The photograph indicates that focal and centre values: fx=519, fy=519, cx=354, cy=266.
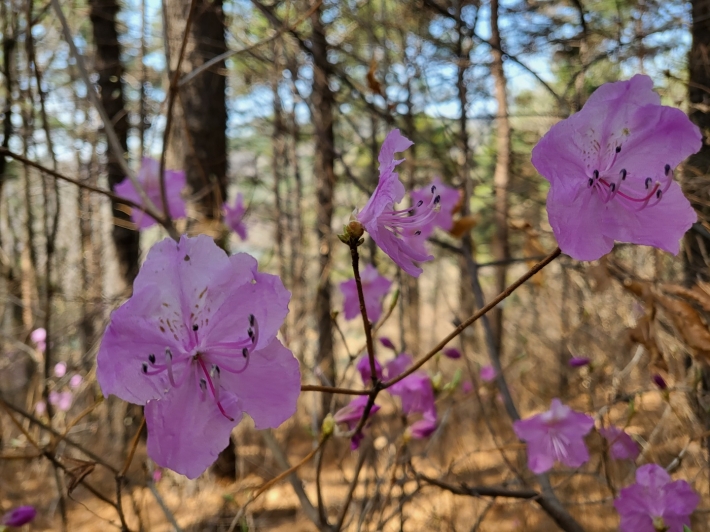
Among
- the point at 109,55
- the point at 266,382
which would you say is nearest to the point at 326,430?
the point at 266,382

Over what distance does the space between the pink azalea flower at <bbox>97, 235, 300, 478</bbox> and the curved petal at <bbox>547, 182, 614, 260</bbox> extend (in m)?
0.37

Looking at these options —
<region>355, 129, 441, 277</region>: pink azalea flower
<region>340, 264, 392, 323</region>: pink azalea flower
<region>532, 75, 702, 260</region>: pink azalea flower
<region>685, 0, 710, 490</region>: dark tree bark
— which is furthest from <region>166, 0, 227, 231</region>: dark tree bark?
<region>532, 75, 702, 260</region>: pink azalea flower

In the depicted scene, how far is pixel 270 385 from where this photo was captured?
0.73m

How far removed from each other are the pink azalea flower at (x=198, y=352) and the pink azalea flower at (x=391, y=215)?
0.16 metres

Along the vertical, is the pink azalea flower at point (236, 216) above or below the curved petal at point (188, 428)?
above

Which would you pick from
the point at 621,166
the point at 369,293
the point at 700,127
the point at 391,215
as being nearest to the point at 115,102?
the point at 369,293

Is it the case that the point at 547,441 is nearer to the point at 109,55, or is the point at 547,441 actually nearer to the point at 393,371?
the point at 393,371

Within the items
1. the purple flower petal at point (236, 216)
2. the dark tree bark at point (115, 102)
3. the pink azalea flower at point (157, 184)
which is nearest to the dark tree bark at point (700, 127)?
the purple flower petal at point (236, 216)

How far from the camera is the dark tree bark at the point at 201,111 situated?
3541 mm

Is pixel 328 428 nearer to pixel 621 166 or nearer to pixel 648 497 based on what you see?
pixel 621 166

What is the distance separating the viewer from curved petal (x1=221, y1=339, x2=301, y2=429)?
71 cm

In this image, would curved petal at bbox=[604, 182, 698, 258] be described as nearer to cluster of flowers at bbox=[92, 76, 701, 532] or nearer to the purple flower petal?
cluster of flowers at bbox=[92, 76, 701, 532]

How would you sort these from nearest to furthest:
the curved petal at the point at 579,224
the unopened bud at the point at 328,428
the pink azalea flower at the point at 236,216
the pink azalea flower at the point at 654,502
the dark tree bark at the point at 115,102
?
the curved petal at the point at 579,224 → the unopened bud at the point at 328,428 → the pink azalea flower at the point at 654,502 → the pink azalea flower at the point at 236,216 → the dark tree bark at the point at 115,102

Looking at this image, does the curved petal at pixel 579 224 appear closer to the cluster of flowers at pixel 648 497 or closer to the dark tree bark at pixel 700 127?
the cluster of flowers at pixel 648 497
